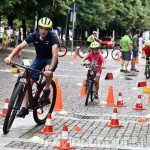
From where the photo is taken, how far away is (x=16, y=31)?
137ft

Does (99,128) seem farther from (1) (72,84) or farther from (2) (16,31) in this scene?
(2) (16,31)

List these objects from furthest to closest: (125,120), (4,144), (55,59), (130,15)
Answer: (130,15), (125,120), (55,59), (4,144)

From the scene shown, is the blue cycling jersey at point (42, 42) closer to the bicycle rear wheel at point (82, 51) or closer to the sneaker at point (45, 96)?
the sneaker at point (45, 96)

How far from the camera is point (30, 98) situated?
8.23 m

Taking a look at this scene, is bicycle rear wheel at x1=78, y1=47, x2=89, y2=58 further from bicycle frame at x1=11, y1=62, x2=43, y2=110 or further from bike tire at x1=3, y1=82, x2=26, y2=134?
bike tire at x1=3, y1=82, x2=26, y2=134

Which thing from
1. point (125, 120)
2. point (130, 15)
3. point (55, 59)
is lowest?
point (125, 120)

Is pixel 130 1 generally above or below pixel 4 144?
above

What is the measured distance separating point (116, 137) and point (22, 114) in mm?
1527

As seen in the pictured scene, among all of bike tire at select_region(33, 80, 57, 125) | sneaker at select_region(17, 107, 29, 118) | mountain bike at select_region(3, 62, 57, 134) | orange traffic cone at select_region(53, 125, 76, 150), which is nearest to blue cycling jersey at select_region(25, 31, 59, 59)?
mountain bike at select_region(3, 62, 57, 134)

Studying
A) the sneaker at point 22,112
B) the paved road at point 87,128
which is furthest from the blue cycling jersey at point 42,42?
the paved road at point 87,128

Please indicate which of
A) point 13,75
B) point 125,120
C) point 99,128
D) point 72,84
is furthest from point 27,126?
point 13,75

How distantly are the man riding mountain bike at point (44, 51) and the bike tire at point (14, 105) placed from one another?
0.29 metres

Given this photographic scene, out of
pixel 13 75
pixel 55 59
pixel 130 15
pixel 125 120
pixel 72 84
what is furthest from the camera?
pixel 130 15

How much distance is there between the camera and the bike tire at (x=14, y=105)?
25.0ft
